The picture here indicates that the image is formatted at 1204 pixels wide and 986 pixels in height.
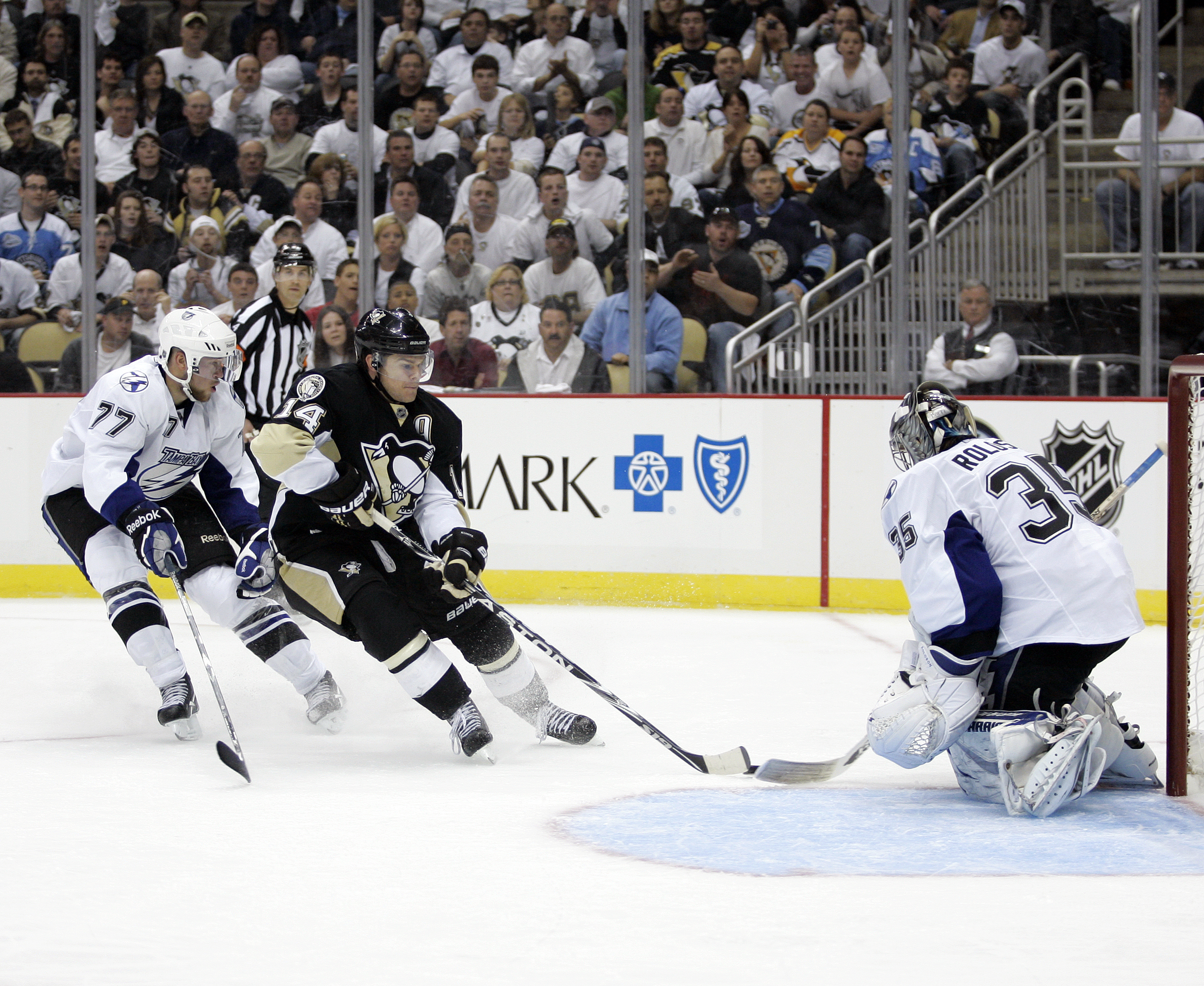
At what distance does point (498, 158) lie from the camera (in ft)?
21.9

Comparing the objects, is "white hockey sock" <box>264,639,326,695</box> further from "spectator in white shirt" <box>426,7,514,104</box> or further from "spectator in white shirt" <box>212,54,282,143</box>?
"spectator in white shirt" <box>212,54,282,143</box>

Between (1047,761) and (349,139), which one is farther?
(349,139)

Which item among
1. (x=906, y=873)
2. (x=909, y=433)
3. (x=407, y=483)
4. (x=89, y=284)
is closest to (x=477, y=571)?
(x=407, y=483)

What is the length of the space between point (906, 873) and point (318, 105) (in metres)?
5.60

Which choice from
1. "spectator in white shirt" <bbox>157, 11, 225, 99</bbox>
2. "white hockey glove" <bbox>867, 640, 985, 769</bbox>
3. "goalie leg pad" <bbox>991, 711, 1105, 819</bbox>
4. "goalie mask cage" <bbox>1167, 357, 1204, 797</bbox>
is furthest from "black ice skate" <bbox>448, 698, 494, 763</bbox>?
"spectator in white shirt" <bbox>157, 11, 225, 99</bbox>

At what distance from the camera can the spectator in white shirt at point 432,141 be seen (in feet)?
21.9

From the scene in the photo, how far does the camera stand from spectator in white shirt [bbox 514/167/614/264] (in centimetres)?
638

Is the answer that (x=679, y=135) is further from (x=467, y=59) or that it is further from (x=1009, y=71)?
(x=1009, y=71)

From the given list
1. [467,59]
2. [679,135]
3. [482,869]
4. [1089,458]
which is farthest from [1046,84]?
[482,869]

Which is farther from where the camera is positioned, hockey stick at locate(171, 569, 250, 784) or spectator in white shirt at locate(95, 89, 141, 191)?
spectator in white shirt at locate(95, 89, 141, 191)

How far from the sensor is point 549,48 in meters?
6.80

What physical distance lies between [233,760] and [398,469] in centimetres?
79

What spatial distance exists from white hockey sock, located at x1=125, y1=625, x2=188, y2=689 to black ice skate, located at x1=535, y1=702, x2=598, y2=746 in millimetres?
907

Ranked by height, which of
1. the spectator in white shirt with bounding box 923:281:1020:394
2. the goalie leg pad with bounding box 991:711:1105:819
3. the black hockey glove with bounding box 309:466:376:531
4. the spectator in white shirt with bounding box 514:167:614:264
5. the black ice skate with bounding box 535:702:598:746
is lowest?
the black ice skate with bounding box 535:702:598:746
